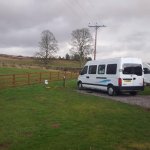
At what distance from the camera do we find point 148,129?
10203mm

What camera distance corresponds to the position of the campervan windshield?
20734 mm

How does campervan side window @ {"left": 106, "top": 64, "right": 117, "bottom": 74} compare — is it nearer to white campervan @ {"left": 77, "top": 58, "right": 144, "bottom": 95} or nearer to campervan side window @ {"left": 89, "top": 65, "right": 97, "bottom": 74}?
white campervan @ {"left": 77, "top": 58, "right": 144, "bottom": 95}

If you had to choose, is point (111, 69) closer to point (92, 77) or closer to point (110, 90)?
point (110, 90)

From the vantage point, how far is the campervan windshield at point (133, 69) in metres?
20.7

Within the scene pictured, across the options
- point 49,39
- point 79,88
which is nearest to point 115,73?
point 79,88

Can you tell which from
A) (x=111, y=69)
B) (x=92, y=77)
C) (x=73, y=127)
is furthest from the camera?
(x=92, y=77)

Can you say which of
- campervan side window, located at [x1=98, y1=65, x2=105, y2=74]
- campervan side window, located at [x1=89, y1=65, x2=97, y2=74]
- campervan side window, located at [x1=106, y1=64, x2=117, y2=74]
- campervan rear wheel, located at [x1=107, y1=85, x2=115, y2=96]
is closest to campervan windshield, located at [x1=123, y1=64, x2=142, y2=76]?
campervan side window, located at [x1=106, y1=64, x2=117, y2=74]

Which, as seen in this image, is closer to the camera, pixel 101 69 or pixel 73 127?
pixel 73 127

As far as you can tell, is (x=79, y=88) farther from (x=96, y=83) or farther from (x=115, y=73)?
(x=115, y=73)

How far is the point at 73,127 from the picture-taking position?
10531 millimetres

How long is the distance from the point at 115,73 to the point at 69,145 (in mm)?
13033

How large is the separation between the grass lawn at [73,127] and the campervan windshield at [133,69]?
216 inches

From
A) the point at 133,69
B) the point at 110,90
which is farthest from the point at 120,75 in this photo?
the point at 110,90

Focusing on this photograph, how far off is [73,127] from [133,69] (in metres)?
11.3
